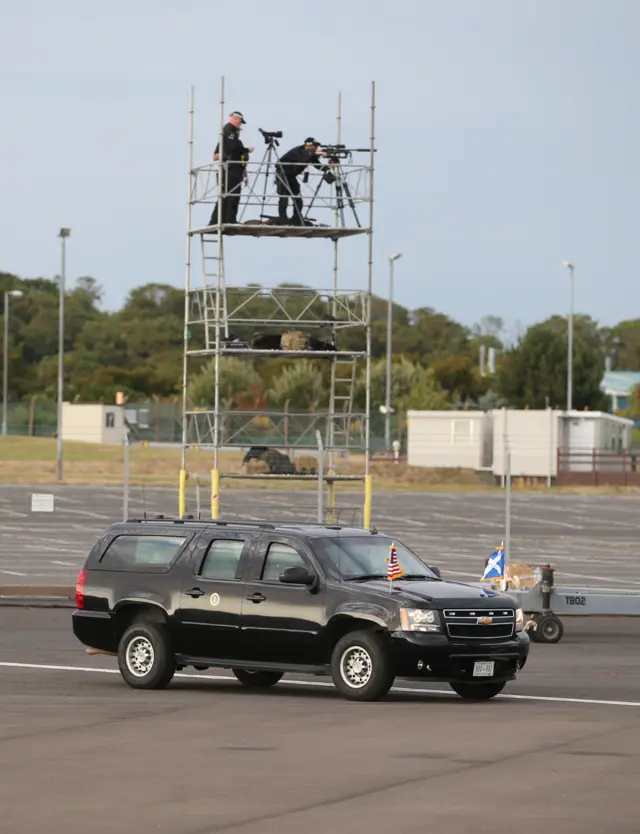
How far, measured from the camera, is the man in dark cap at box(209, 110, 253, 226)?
2883 cm

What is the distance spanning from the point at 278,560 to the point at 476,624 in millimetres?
2098

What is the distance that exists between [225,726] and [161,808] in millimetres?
4104

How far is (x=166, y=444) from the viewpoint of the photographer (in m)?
94.2

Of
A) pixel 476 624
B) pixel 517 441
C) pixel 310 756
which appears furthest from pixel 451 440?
pixel 310 756

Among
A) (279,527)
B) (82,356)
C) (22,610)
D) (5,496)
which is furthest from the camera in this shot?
(82,356)

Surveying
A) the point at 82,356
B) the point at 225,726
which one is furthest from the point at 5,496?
the point at 82,356

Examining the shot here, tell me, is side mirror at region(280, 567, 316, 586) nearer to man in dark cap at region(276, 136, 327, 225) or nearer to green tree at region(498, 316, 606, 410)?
man in dark cap at region(276, 136, 327, 225)

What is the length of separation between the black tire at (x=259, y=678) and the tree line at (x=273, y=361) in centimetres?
5062

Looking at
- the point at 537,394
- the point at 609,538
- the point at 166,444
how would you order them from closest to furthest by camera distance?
the point at 609,538
the point at 166,444
the point at 537,394

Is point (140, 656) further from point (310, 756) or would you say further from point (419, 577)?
point (310, 756)

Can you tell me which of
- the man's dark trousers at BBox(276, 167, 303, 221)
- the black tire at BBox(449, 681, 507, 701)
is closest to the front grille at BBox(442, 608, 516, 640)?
the black tire at BBox(449, 681, 507, 701)

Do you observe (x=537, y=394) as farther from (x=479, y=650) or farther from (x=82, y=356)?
(x=479, y=650)

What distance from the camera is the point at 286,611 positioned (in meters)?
17.0

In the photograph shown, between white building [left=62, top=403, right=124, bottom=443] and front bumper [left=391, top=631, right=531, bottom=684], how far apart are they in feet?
273
